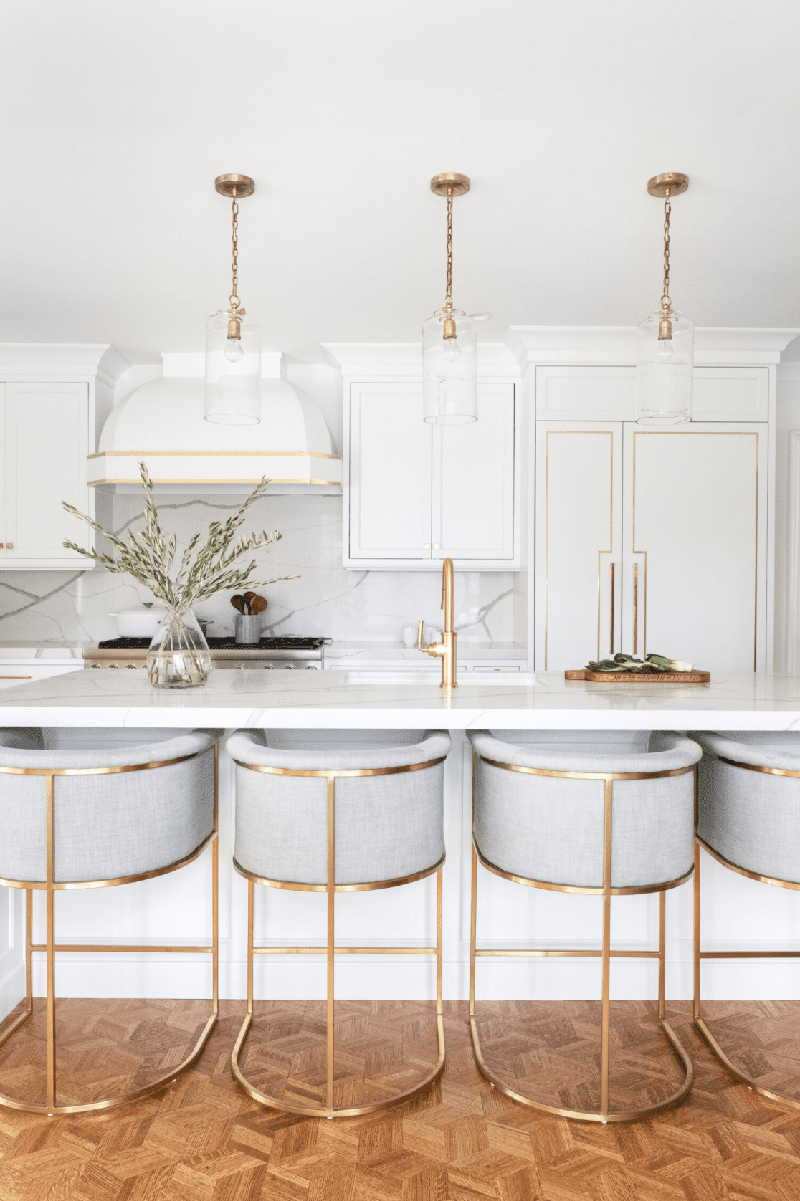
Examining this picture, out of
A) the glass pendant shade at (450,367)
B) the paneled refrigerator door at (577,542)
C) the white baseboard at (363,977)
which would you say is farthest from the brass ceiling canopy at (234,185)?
the white baseboard at (363,977)

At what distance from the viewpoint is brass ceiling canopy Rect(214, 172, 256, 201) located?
2.31 meters

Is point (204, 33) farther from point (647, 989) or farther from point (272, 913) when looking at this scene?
point (647, 989)

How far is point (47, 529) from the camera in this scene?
4.08 meters

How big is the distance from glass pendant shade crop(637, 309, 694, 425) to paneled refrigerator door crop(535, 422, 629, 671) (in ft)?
5.22

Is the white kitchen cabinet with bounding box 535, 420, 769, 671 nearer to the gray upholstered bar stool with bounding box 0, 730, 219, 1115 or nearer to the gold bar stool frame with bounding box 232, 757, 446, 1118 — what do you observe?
the gold bar stool frame with bounding box 232, 757, 446, 1118

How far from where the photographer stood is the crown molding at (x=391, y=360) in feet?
13.1

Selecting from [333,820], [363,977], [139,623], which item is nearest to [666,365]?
[333,820]

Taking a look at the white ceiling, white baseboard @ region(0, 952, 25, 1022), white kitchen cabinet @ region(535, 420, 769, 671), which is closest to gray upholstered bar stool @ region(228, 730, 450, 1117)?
white baseboard @ region(0, 952, 25, 1022)

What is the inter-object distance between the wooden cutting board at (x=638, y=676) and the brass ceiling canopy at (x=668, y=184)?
1.42 meters

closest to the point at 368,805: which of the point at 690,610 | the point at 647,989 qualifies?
the point at 647,989

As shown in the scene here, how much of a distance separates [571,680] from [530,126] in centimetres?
151

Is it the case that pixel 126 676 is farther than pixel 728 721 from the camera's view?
Yes

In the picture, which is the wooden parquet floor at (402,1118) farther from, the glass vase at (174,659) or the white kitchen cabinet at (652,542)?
the white kitchen cabinet at (652,542)

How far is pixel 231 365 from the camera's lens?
7.10ft
